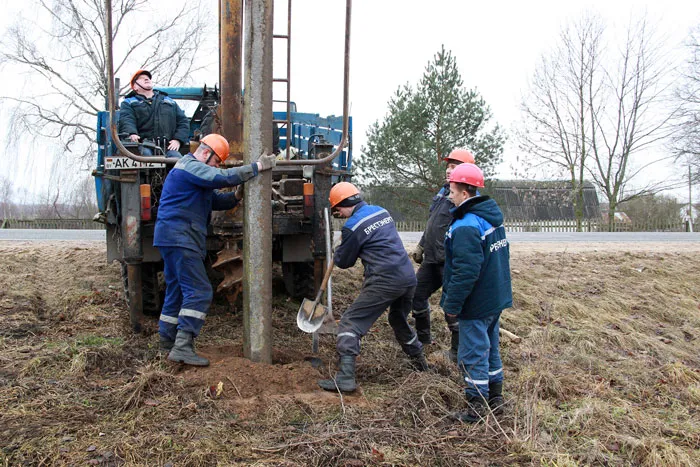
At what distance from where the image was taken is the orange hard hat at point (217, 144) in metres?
4.69

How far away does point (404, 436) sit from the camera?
351 cm

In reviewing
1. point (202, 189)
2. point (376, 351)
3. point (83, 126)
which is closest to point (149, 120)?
point (202, 189)

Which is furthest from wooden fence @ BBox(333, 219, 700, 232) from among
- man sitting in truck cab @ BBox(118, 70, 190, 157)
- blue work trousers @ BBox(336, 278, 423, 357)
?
blue work trousers @ BBox(336, 278, 423, 357)

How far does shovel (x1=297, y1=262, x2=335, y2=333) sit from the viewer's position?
482 cm

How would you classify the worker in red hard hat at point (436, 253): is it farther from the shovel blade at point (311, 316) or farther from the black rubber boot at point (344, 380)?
the black rubber boot at point (344, 380)

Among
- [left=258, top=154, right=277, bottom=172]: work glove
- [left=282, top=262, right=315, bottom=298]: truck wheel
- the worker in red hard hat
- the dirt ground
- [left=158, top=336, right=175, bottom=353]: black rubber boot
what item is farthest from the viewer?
[left=282, top=262, right=315, bottom=298]: truck wheel

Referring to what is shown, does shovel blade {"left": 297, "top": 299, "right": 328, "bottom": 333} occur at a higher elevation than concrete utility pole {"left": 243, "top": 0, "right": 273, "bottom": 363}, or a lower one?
lower

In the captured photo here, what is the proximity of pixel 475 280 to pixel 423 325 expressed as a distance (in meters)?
1.91

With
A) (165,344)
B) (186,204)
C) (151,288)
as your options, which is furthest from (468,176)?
(151,288)

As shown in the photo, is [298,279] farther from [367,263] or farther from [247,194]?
[247,194]

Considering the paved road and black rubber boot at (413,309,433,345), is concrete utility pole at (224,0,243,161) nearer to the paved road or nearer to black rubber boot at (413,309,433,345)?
black rubber boot at (413,309,433,345)

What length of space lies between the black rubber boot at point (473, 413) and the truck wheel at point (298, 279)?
10.3 feet

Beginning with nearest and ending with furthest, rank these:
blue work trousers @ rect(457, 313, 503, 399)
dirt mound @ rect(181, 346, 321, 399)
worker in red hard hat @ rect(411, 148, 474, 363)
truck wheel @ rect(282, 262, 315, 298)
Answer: blue work trousers @ rect(457, 313, 503, 399)
dirt mound @ rect(181, 346, 321, 399)
worker in red hard hat @ rect(411, 148, 474, 363)
truck wheel @ rect(282, 262, 315, 298)

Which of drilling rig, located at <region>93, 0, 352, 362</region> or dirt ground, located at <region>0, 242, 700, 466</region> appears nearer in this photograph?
dirt ground, located at <region>0, 242, 700, 466</region>
